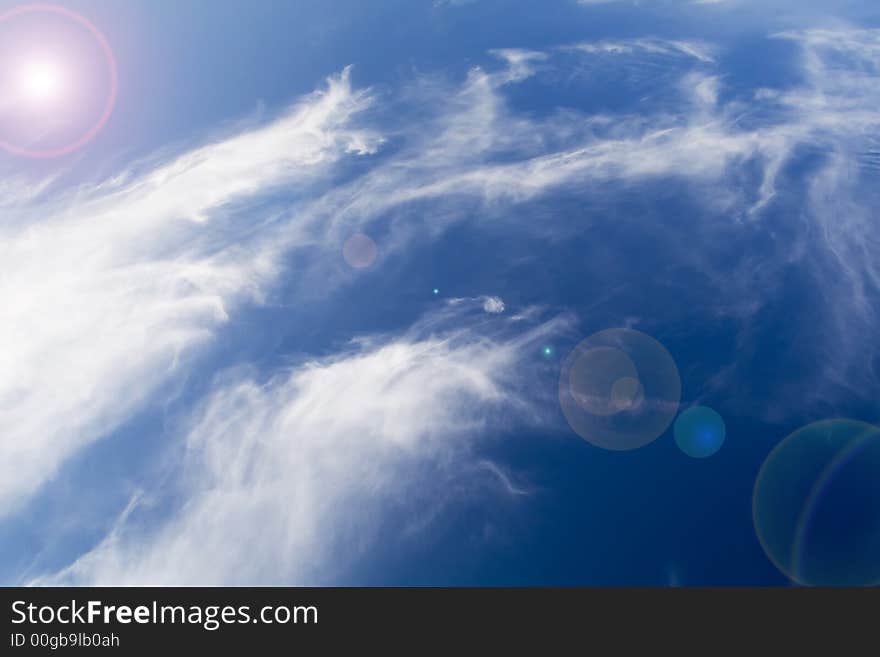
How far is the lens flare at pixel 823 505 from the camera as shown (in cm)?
6438

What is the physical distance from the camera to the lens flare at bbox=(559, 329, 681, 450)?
241 feet

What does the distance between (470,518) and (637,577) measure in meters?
22.9

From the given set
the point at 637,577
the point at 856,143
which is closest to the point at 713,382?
the point at 637,577

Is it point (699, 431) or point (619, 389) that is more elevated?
point (619, 389)

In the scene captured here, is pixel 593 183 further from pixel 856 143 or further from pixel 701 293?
pixel 856 143

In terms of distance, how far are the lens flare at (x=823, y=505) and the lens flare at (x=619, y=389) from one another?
52.9ft

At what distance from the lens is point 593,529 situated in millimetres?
68062

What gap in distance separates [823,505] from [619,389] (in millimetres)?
29966

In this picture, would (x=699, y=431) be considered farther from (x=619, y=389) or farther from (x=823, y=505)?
(x=823, y=505)

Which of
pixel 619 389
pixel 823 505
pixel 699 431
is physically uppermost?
pixel 619 389

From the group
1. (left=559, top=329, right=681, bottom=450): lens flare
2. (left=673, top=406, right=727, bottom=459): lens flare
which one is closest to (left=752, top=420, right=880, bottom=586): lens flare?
(left=673, top=406, right=727, bottom=459): lens flare

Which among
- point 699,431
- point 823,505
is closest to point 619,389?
point 699,431

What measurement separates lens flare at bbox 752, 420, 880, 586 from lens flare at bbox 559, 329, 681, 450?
634 inches

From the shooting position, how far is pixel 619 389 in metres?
76.1
